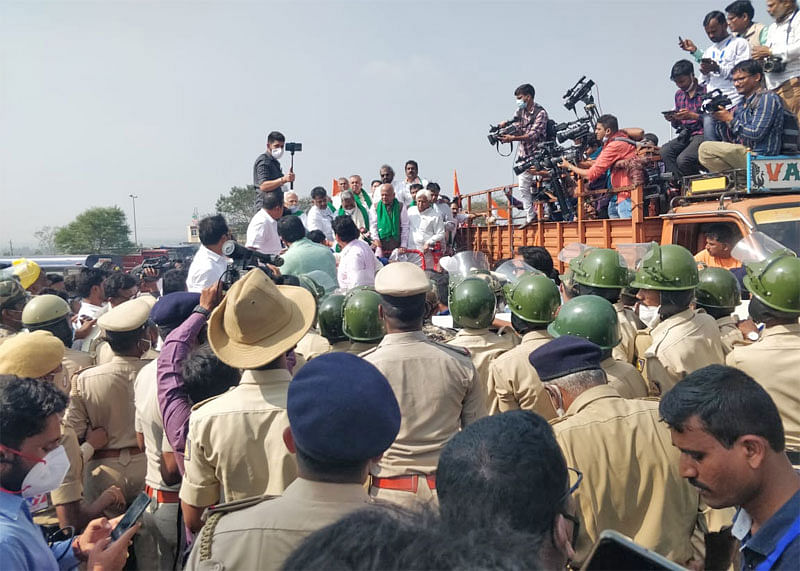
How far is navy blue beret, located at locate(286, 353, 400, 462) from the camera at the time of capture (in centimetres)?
168

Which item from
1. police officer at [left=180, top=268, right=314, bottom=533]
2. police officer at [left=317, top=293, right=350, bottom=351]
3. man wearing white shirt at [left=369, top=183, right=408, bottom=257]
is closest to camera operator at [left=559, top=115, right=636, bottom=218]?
man wearing white shirt at [left=369, top=183, right=408, bottom=257]

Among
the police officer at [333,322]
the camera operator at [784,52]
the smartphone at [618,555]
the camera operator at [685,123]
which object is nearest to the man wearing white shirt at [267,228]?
the police officer at [333,322]

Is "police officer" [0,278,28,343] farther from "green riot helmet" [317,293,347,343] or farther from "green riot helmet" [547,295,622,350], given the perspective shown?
"green riot helmet" [547,295,622,350]

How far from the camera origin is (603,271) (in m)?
4.49

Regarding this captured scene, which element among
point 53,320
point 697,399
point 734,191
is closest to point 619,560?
point 697,399

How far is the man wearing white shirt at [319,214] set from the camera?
425 inches

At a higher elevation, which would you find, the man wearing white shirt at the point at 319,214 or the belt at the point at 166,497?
the man wearing white shirt at the point at 319,214

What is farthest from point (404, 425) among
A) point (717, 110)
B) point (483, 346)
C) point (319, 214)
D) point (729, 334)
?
point (319, 214)

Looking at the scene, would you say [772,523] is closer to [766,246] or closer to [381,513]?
[381,513]

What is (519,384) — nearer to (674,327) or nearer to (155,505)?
(674,327)

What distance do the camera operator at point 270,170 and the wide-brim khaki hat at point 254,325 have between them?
15.7 ft

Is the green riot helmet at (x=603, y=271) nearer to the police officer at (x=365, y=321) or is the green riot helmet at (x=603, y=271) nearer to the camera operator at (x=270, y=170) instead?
the police officer at (x=365, y=321)

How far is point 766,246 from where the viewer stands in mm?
5648

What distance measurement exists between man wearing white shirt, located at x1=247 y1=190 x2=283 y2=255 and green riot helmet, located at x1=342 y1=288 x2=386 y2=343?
2.81 m
